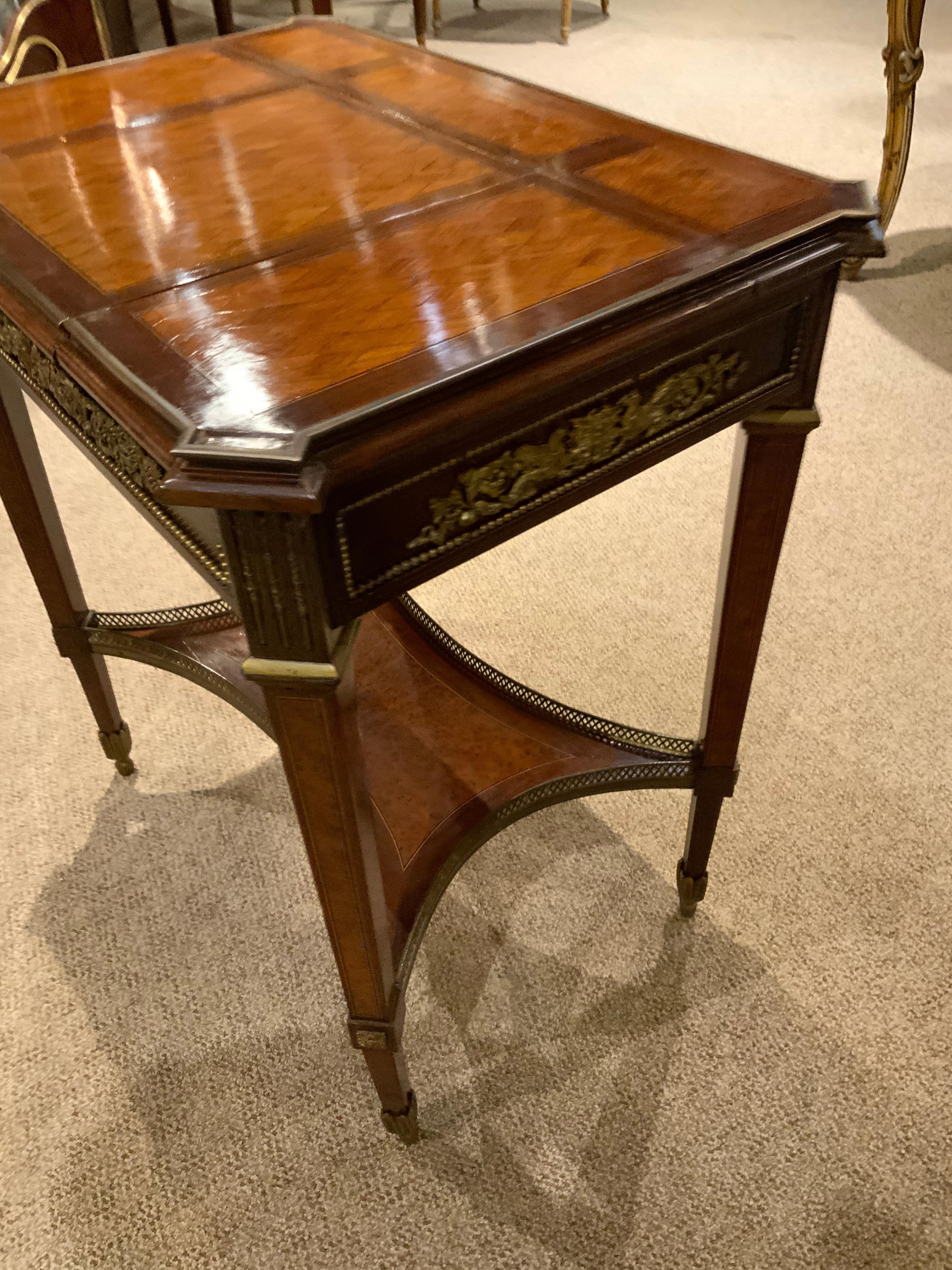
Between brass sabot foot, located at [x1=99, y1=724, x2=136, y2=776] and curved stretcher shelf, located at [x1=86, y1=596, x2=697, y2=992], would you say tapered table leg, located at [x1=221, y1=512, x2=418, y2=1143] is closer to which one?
curved stretcher shelf, located at [x1=86, y1=596, x2=697, y2=992]

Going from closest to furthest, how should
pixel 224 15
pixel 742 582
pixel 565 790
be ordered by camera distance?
pixel 742 582, pixel 565 790, pixel 224 15

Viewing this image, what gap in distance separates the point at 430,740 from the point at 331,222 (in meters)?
0.51

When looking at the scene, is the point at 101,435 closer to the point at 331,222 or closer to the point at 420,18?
the point at 331,222

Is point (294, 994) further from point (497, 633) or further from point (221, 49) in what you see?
point (221, 49)

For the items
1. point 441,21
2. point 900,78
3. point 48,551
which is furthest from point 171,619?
point 441,21

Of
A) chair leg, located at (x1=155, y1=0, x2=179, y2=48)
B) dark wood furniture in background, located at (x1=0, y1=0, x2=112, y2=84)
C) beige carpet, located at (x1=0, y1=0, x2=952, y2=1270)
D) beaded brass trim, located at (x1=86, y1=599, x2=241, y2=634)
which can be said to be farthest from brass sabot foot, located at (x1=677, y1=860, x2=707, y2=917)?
chair leg, located at (x1=155, y1=0, x2=179, y2=48)

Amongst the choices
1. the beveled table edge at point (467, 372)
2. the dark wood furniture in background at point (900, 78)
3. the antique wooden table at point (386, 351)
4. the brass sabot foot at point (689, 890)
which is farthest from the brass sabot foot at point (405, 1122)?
the dark wood furniture in background at point (900, 78)

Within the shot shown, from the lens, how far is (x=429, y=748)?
39.8 inches

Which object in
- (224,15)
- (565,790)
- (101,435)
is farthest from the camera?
(224,15)

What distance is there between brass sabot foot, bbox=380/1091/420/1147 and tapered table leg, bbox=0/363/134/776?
0.55 metres

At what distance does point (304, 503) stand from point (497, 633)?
3.13 ft

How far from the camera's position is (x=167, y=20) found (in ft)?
9.70

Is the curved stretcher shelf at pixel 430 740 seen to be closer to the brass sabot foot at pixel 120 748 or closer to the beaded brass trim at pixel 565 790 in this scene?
the beaded brass trim at pixel 565 790

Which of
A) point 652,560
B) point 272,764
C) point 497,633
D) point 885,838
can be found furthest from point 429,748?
point 652,560
